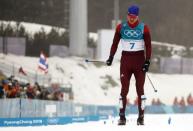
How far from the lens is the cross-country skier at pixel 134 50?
38.9 feet

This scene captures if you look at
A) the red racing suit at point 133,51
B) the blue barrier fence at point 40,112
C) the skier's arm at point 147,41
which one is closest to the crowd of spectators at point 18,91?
the blue barrier fence at point 40,112

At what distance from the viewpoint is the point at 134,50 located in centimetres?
1200

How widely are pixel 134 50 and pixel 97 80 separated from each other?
124 feet

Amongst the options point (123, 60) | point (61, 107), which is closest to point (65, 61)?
point (61, 107)

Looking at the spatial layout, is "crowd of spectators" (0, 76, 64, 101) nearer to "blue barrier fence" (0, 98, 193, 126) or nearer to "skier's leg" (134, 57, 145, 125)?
"blue barrier fence" (0, 98, 193, 126)

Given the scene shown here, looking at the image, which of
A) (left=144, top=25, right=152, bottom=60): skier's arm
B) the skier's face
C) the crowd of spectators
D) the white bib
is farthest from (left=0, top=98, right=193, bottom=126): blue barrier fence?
the skier's face

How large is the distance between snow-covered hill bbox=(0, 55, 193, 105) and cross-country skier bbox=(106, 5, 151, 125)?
3067 centimetres

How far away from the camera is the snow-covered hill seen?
4538 cm

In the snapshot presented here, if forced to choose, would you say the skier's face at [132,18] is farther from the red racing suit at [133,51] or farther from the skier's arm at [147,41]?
the skier's arm at [147,41]

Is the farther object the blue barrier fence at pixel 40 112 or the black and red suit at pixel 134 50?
the blue barrier fence at pixel 40 112

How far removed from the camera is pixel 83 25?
49.1m

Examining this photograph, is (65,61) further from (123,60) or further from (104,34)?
(123,60)

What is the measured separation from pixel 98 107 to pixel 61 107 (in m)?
7.34

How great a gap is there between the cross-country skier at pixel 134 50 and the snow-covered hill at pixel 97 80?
101ft
